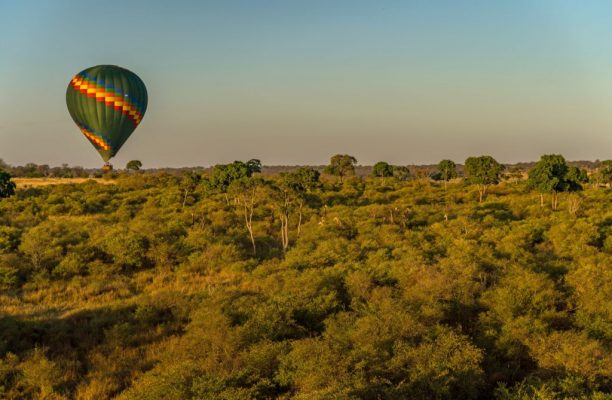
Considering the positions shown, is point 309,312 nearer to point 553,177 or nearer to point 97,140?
point 97,140

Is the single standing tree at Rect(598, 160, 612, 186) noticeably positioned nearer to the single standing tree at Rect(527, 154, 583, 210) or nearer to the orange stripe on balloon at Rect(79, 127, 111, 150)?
the single standing tree at Rect(527, 154, 583, 210)

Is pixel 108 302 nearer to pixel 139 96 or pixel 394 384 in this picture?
pixel 394 384

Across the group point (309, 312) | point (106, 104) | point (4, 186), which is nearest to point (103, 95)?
point (106, 104)

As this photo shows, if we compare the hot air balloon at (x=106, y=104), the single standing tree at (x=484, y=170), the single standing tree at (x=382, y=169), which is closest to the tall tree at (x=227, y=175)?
the hot air balloon at (x=106, y=104)

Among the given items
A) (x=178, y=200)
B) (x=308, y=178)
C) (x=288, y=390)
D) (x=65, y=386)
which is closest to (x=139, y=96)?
(x=178, y=200)

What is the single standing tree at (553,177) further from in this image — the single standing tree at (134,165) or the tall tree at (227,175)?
the single standing tree at (134,165)

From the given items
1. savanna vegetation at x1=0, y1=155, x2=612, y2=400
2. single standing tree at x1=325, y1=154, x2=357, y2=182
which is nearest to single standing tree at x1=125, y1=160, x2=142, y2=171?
single standing tree at x1=325, y1=154, x2=357, y2=182
